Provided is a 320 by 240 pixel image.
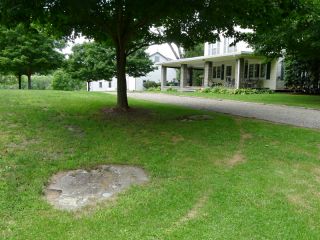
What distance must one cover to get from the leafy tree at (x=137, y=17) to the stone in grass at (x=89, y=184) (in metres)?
4.16

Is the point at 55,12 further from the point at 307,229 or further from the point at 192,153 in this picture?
the point at 307,229

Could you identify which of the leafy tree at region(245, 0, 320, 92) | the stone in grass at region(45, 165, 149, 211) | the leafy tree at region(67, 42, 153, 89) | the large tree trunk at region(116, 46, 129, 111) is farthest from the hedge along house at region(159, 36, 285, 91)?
the stone in grass at region(45, 165, 149, 211)

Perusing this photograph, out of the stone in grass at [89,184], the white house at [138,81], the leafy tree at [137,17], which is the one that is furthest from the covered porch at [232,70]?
the stone in grass at [89,184]

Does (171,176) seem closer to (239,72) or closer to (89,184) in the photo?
(89,184)

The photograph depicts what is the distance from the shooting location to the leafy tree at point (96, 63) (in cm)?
3234

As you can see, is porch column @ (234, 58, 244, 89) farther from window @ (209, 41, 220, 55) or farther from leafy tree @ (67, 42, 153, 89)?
leafy tree @ (67, 42, 153, 89)

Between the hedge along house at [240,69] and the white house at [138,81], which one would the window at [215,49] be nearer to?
the hedge along house at [240,69]

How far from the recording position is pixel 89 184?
241 inches

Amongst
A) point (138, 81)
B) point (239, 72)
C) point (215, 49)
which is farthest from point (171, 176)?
point (138, 81)

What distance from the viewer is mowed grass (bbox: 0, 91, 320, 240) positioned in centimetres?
471

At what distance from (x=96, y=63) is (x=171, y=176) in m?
27.3

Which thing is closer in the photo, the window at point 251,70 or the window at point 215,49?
the window at point 251,70

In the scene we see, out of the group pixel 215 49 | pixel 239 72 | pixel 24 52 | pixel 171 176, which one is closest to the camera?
pixel 171 176

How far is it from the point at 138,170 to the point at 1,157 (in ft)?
8.54
